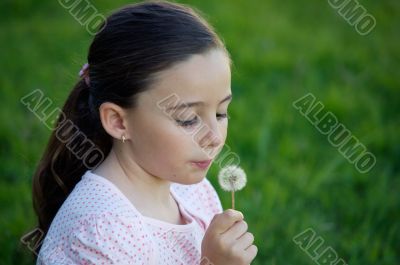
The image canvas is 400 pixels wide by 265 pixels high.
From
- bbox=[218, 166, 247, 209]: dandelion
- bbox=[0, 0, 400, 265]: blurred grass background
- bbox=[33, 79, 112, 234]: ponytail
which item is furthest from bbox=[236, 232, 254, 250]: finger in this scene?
bbox=[0, 0, 400, 265]: blurred grass background

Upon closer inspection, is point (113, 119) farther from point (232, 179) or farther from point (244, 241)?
point (244, 241)

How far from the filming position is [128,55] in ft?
5.53

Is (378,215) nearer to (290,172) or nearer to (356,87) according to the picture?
(290,172)

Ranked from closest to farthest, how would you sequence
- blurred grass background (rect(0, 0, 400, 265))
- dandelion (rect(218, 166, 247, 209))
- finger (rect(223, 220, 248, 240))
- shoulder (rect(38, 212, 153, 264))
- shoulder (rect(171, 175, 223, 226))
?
shoulder (rect(38, 212, 153, 264)) → finger (rect(223, 220, 248, 240)) → dandelion (rect(218, 166, 247, 209)) → shoulder (rect(171, 175, 223, 226)) → blurred grass background (rect(0, 0, 400, 265))

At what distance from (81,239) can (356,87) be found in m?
2.76

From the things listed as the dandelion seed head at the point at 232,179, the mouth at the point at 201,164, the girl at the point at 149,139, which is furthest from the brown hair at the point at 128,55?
the dandelion seed head at the point at 232,179

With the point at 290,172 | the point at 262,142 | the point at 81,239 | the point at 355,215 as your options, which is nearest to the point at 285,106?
the point at 262,142

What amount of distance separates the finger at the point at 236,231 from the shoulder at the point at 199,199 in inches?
12.5

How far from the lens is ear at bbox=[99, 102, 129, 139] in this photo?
1.71 metres

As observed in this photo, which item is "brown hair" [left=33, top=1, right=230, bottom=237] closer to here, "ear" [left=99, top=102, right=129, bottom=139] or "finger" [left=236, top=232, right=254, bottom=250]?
"ear" [left=99, top=102, right=129, bottom=139]

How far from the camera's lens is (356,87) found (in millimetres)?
3887

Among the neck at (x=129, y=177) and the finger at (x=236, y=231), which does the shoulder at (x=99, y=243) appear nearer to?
the neck at (x=129, y=177)

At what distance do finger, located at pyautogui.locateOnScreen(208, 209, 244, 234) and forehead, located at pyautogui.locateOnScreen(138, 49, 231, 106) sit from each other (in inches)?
13.3

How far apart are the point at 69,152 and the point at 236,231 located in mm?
726
